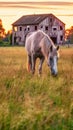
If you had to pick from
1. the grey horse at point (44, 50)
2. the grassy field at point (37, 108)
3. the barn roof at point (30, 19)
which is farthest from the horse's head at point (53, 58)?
the barn roof at point (30, 19)

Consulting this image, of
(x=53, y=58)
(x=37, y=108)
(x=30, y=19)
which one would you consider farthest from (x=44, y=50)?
(x=30, y=19)

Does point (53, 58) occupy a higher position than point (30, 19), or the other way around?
point (53, 58)

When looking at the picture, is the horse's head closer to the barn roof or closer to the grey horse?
the grey horse

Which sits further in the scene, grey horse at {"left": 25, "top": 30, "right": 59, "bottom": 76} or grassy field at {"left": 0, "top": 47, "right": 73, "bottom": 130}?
grey horse at {"left": 25, "top": 30, "right": 59, "bottom": 76}

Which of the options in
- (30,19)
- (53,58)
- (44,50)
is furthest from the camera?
(30,19)

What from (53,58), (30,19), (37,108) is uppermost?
(37,108)

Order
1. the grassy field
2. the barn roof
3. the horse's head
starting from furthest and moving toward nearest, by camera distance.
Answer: the barn roof → the horse's head → the grassy field

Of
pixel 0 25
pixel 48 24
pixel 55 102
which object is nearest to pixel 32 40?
pixel 55 102

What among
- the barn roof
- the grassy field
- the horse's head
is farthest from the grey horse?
the barn roof

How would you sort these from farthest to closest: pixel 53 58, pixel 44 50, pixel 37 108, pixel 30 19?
pixel 30 19 → pixel 44 50 → pixel 53 58 → pixel 37 108

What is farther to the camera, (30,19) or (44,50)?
(30,19)

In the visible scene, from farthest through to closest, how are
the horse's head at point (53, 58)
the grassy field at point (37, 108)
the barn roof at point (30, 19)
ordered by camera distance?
the barn roof at point (30, 19) → the horse's head at point (53, 58) → the grassy field at point (37, 108)

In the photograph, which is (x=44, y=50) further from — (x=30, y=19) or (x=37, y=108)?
(x=30, y=19)

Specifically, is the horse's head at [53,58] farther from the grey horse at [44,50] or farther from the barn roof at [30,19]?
the barn roof at [30,19]
